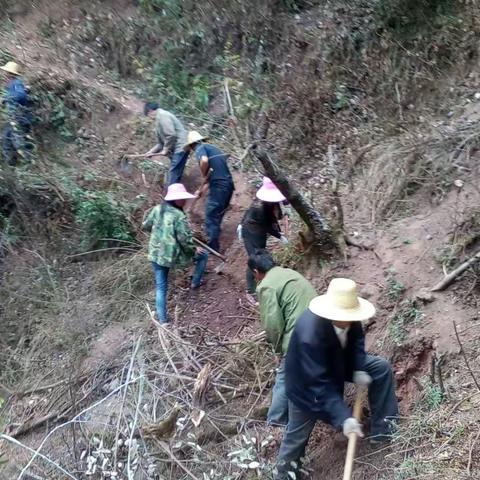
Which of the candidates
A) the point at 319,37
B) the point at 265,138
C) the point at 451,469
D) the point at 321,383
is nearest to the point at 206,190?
the point at 265,138

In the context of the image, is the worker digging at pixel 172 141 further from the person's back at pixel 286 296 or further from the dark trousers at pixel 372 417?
the dark trousers at pixel 372 417

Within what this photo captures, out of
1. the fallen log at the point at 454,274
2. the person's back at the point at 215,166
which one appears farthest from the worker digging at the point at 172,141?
the fallen log at the point at 454,274

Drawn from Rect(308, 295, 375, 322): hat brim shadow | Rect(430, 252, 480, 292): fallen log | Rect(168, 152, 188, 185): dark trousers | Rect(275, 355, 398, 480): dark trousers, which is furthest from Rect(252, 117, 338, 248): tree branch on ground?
Rect(168, 152, 188, 185): dark trousers

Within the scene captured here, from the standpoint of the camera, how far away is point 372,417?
200 inches

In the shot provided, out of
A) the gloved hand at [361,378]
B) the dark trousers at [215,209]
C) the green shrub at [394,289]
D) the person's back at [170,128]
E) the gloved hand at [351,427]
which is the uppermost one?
the gloved hand at [361,378]

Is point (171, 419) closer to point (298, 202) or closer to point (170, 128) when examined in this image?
point (298, 202)

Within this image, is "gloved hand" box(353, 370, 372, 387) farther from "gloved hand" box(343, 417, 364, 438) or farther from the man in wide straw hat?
"gloved hand" box(343, 417, 364, 438)

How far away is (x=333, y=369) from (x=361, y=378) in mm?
278

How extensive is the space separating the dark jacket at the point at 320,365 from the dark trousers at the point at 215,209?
3.77 metres

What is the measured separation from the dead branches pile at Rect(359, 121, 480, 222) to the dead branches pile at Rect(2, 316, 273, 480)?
7.25ft

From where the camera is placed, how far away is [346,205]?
7.94m

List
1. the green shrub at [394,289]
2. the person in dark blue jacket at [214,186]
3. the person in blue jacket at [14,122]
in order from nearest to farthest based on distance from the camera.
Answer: the green shrub at [394,289] < the person in dark blue jacket at [214,186] < the person in blue jacket at [14,122]

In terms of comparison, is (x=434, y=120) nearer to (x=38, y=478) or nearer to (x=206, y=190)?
(x=206, y=190)

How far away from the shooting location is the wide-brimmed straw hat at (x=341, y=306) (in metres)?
4.52
